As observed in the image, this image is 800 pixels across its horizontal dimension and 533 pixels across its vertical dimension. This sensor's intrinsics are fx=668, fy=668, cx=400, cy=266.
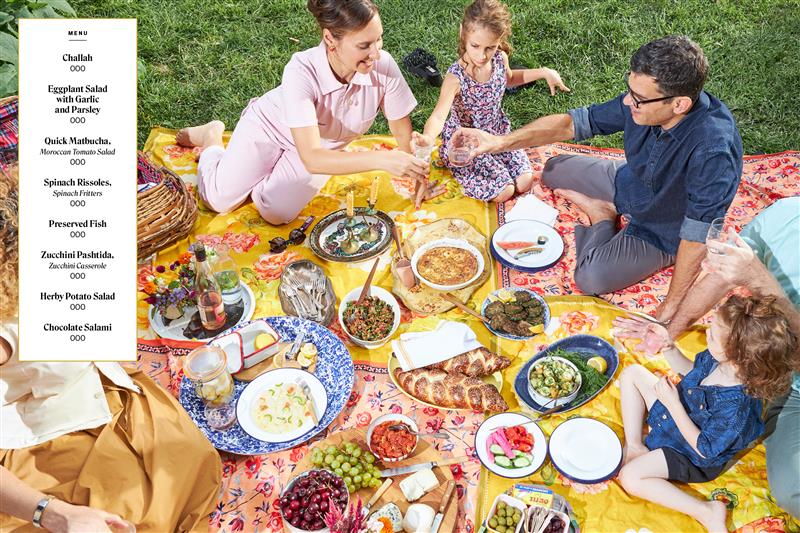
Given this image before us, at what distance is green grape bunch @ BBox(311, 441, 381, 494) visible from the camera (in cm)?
347

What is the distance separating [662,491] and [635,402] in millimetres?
522

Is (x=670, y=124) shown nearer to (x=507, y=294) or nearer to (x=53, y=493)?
(x=507, y=294)

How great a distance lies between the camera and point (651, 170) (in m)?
4.43

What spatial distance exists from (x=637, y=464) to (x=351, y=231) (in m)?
2.55

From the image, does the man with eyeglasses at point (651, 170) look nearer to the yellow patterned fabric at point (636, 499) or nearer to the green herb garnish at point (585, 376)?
the green herb garnish at point (585, 376)

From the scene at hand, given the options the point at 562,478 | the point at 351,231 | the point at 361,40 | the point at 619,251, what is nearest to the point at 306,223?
the point at 351,231

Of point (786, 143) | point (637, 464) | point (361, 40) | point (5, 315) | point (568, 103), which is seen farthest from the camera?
point (568, 103)

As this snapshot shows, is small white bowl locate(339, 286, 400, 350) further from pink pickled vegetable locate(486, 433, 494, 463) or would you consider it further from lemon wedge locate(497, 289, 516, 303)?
pink pickled vegetable locate(486, 433, 494, 463)

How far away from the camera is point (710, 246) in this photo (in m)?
3.68

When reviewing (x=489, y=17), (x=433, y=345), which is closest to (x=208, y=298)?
(x=433, y=345)

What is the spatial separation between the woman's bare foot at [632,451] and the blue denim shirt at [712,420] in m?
0.08

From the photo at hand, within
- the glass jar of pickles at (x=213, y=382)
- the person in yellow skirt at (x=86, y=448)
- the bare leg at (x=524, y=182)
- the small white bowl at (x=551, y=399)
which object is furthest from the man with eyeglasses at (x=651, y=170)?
the person in yellow skirt at (x=86, y=448)

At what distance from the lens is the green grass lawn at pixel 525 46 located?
6.47m

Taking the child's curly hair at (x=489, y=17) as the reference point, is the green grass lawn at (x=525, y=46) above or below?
below
